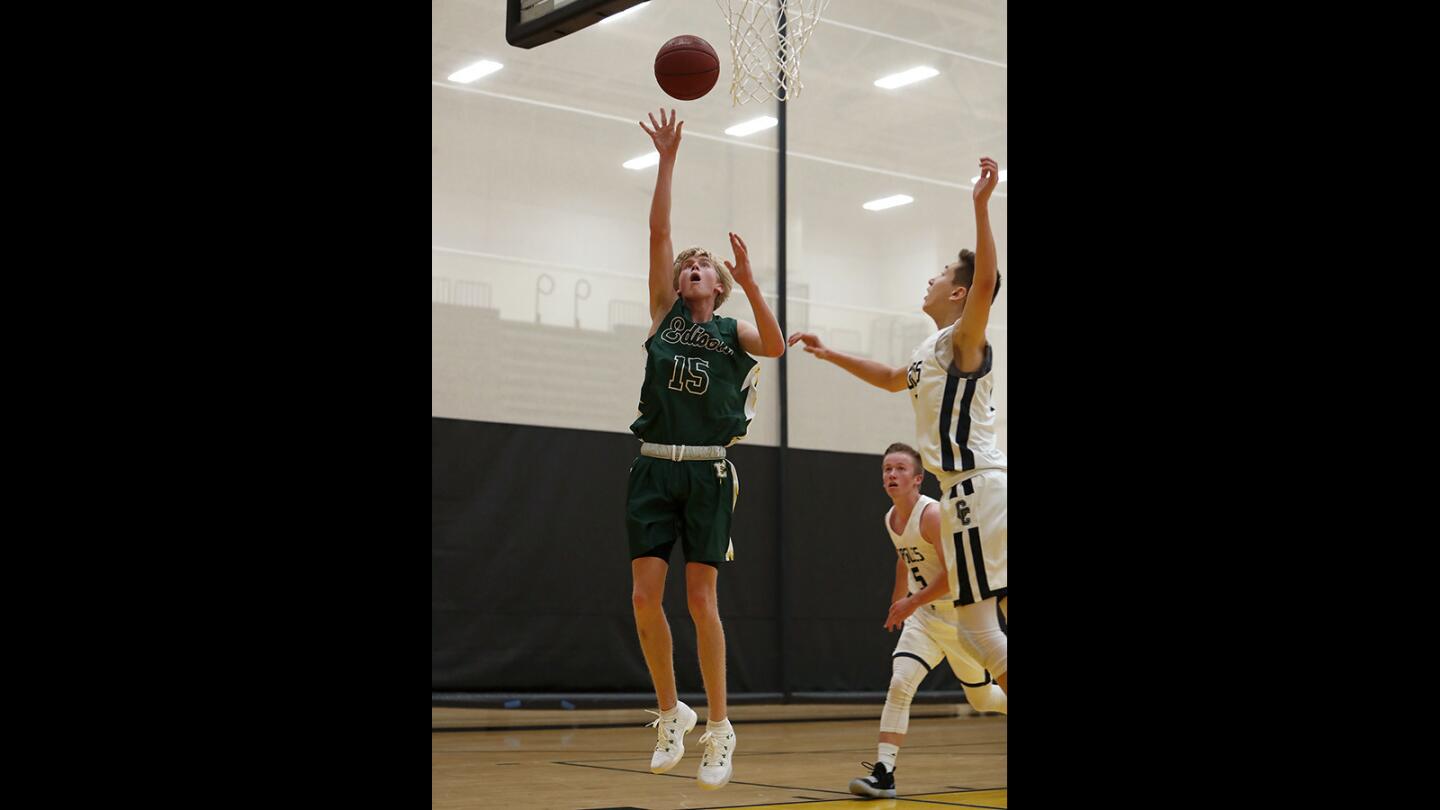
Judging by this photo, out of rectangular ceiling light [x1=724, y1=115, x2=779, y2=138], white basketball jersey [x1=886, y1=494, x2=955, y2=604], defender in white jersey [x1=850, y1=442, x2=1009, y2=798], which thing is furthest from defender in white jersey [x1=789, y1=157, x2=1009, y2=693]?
rectangular ceiling light [x1=724, y1=115, x2=779, y2=138]

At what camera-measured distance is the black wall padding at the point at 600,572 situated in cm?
834

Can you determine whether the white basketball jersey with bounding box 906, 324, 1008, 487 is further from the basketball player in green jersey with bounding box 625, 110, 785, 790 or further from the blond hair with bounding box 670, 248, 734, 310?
the blond hair with bounding box 670, 248, 734, 310

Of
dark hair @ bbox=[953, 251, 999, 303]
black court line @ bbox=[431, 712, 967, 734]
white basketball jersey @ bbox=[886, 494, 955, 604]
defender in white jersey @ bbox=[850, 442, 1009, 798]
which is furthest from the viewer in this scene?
black court line @ bbox=[431, 712, 967, 734]

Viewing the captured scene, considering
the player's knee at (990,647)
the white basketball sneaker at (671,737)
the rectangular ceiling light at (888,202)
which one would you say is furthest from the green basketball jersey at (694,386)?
the rectangular ceiling light at (888,202)

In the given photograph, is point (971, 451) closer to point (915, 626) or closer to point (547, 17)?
point (915, 626)

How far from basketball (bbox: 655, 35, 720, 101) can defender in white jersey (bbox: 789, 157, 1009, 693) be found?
1.28 meters

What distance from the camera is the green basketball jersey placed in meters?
4.96

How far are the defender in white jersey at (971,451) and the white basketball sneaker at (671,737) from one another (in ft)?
3.28

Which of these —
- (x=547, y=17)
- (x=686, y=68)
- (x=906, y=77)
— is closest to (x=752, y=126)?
(x=906, y=77)

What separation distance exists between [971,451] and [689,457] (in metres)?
0.97
